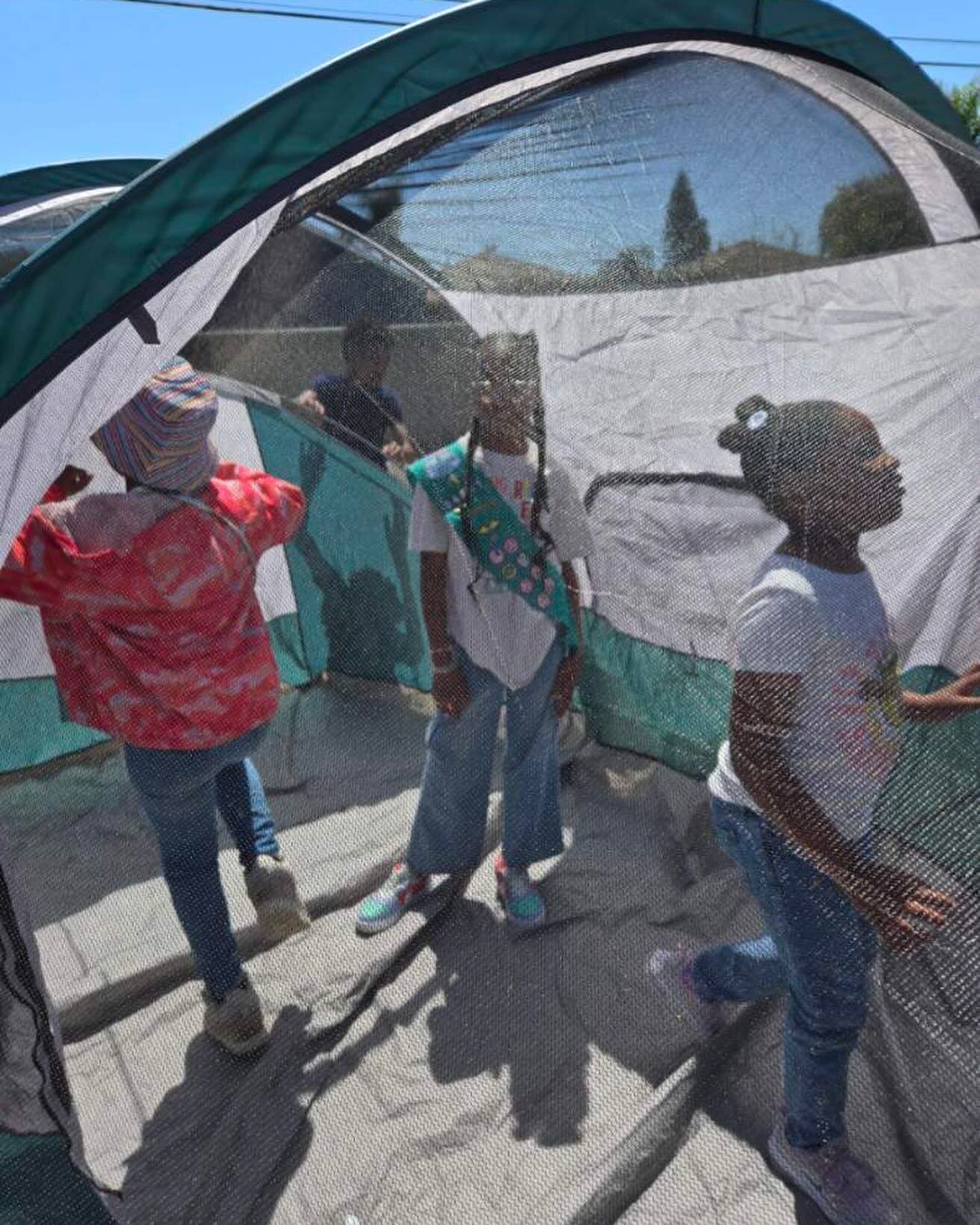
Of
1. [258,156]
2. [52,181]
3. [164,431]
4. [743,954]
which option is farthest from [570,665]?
[52,181]

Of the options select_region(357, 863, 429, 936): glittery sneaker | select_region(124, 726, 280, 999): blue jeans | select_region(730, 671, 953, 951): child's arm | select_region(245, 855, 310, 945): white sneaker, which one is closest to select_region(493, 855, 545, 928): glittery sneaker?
select_region(357, 863, 429, 936): glittery sneaker

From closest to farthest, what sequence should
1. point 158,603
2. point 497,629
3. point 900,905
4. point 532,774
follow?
point 900,905 → point 158,603 → point 497,629 → point 532,774

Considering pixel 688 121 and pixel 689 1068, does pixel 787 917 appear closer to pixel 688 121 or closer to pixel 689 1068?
pixel 689 1068

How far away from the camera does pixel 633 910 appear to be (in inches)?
65.3

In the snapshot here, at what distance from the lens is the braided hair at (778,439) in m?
1.07

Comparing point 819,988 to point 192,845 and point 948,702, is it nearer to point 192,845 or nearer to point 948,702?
point 948,702

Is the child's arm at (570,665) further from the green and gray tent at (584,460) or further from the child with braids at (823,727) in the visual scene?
the child with braids at (823,727)

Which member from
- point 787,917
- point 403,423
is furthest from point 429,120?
point 787,917

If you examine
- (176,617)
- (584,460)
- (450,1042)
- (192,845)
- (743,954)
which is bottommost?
(450,1042)

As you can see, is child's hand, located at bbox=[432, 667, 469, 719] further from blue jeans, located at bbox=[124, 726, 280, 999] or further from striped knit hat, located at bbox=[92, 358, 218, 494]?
striped knit hat, located at bbox=[92, 358, 218, 494]

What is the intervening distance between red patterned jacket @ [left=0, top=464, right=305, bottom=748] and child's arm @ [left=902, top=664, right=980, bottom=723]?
0.96 m

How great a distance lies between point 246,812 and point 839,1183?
1168mm

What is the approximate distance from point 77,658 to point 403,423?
0.61 metres

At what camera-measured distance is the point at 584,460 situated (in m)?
1.36
